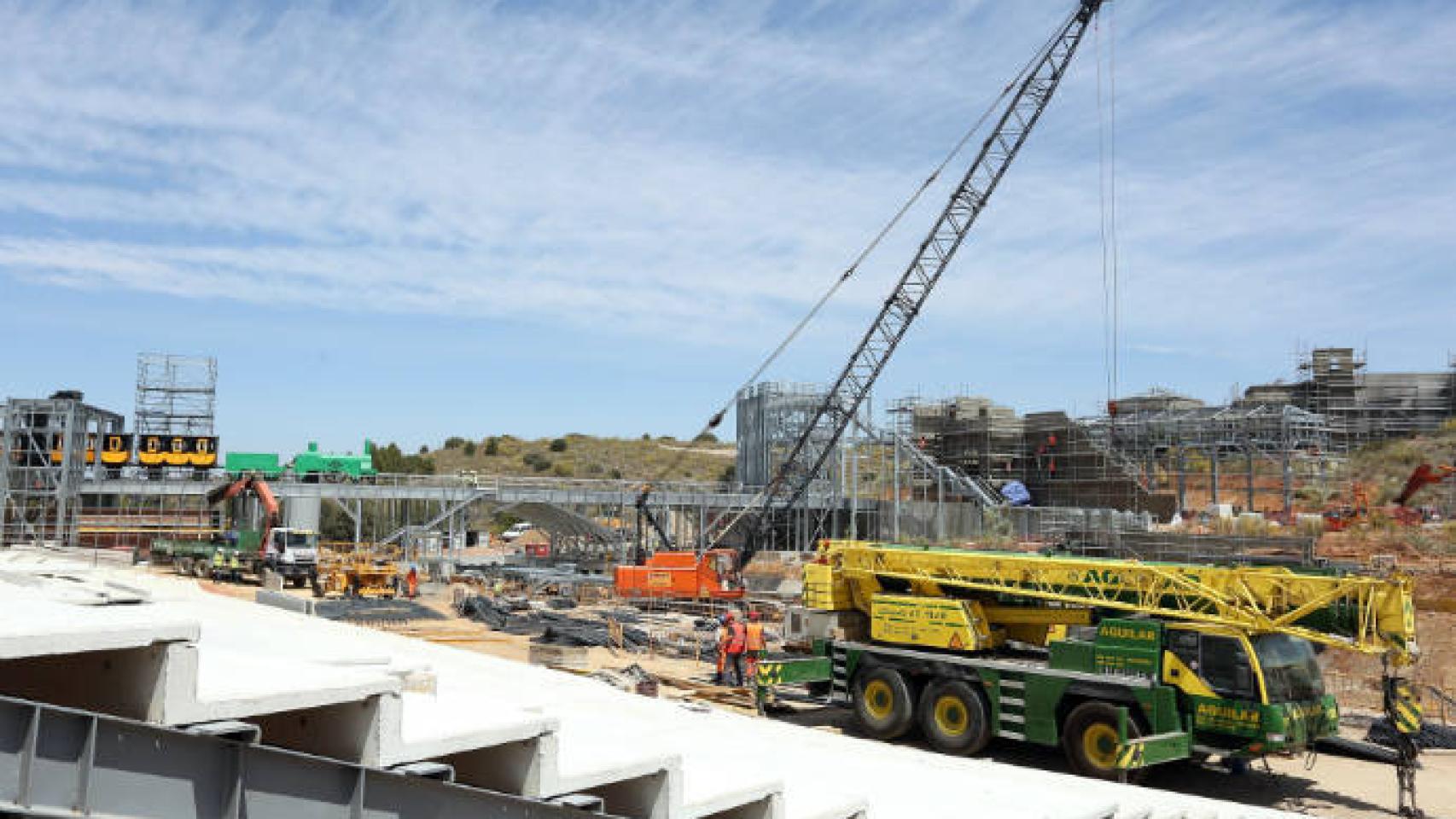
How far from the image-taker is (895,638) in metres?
17.2

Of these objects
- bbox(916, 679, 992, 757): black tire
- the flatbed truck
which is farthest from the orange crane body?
bbox(916, 679, 992, 757): black tire

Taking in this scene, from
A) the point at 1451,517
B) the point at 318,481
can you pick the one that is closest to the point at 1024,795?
the point at 318,481

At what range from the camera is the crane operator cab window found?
13647mm

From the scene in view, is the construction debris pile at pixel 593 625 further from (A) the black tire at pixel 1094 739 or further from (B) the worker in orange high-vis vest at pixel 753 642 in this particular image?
(A) the black tire at pixel 1094 739

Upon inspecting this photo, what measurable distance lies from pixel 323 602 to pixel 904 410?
4267 centimetres

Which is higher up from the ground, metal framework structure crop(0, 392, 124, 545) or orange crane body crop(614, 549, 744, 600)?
metal framework structure crop(0, 392, 124, 545)

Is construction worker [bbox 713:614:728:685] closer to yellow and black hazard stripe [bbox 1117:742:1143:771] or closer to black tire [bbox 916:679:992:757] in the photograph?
black tire [bbox 916:679:992:757]

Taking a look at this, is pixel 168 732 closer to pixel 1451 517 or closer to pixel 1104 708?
pixel 1104 708

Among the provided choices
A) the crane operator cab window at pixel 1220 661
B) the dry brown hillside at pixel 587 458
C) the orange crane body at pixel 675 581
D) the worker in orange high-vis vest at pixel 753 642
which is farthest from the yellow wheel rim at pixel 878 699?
the dry brown hillside at pixel 587 458

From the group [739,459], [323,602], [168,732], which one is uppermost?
[739,459]

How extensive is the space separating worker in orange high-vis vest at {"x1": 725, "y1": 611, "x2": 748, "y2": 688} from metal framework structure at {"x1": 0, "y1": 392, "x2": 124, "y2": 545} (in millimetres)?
37502

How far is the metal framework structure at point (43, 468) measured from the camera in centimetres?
4669

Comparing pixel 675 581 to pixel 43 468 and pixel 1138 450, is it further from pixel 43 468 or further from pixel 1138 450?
pixel 1138 450

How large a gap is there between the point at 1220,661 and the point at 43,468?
4872 cm
